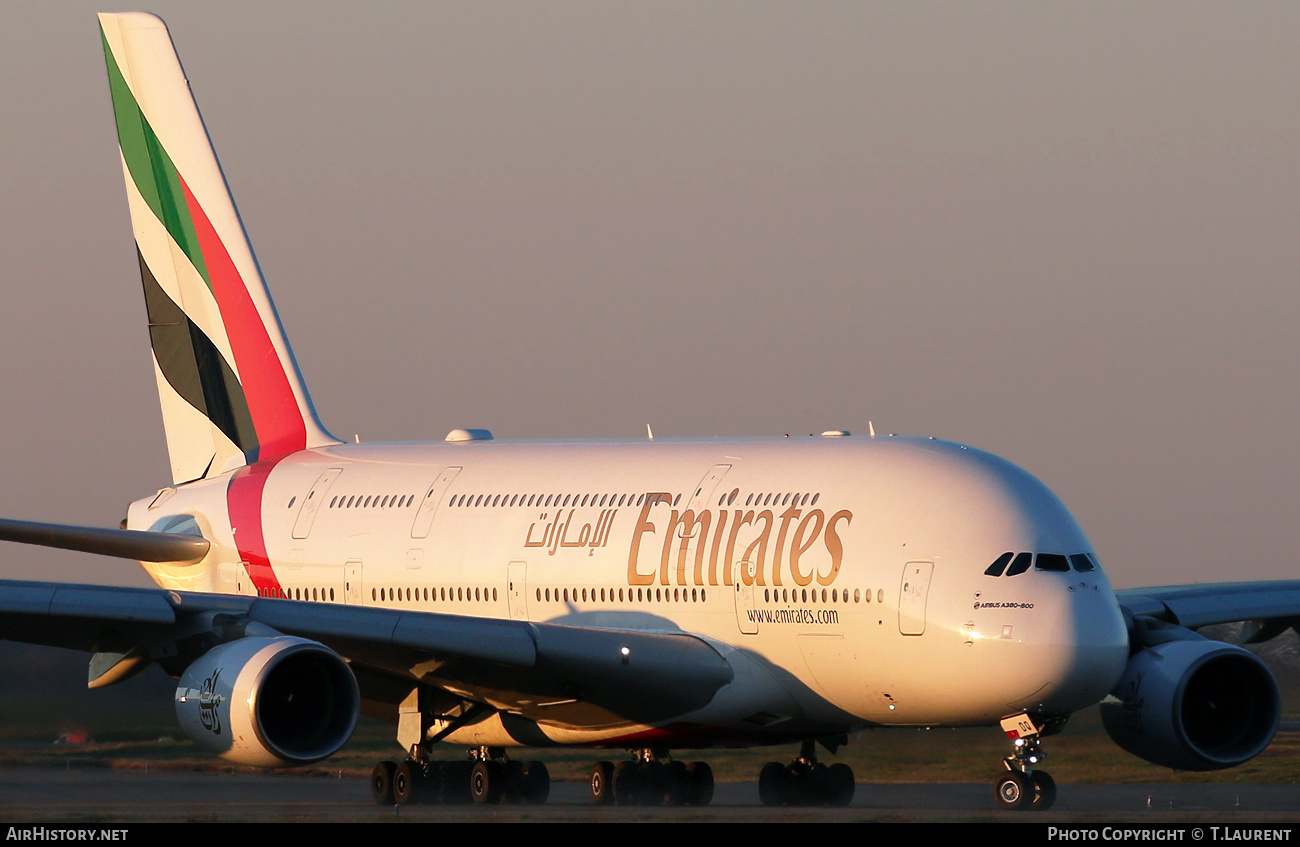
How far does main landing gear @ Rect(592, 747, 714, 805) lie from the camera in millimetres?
25875

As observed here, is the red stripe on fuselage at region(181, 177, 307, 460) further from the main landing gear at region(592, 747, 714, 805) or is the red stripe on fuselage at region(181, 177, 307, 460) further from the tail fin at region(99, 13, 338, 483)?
the main landing gear at region(592, 747, 714, 805)

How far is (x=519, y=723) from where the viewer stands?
25.5m

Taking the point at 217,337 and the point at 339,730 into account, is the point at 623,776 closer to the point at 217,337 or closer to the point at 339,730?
the point at 339,730

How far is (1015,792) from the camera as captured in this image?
20.9 meters

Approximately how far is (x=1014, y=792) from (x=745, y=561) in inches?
152

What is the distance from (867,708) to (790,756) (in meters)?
7.46

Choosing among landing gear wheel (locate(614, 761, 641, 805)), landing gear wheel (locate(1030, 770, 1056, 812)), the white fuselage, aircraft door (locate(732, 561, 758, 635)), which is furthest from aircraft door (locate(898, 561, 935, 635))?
landing gear wheel (locate(614, 761, 641, 805))

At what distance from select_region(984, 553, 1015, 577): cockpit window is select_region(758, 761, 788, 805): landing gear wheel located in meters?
5.41

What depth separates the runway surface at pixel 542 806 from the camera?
20.4 meters

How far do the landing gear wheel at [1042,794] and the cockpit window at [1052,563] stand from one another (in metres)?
2.00

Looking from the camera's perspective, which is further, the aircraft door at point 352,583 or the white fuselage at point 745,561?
the aircraft door at point 352,583

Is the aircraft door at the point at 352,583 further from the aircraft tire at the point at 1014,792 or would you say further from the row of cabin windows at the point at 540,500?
Answer: the aircraft tire at the point at 1014,792

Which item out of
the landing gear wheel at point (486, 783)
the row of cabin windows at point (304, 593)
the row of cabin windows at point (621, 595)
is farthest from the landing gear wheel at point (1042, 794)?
the row of cabin windows at point (304, 593)

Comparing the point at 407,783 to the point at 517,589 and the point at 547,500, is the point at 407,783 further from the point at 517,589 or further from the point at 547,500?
the point at 547,500
